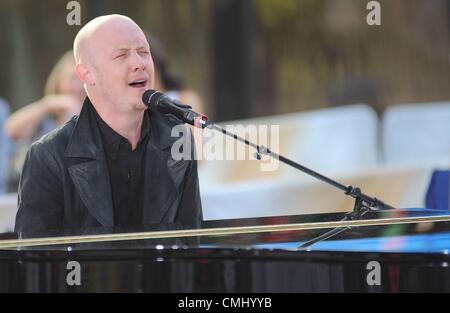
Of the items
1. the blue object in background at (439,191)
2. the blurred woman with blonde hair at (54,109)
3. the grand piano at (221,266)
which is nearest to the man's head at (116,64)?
the grand piano at (221,266)

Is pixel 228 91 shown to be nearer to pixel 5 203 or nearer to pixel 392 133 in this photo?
pixel 392 133

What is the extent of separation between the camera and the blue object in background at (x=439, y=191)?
5.41 m

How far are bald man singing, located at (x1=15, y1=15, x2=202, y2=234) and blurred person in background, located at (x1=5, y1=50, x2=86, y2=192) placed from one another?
3.06 metres

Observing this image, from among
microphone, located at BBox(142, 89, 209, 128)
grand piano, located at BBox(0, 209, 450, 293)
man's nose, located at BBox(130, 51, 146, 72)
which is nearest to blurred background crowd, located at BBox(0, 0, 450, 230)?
man's nose, located at BBox(130, 51, 146, 72)

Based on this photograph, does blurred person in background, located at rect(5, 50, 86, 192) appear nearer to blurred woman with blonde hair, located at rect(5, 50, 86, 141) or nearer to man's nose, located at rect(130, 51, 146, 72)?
blurred woman with blonde hair, located at rect(5, 50, 86, 141)

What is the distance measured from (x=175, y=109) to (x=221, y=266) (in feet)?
1.73

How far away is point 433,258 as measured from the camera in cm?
337

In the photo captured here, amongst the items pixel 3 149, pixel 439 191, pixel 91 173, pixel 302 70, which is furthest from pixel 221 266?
pixel 302 70

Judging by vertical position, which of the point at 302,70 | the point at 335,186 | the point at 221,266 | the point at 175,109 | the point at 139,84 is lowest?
the point at 221,266

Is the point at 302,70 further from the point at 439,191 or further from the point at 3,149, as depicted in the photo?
the point at 439,191

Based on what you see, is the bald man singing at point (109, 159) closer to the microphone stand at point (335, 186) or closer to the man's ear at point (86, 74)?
the man's ear at point (86, 74)

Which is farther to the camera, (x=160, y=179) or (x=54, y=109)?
(x=54, y=109)

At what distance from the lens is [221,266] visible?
3.45 metres

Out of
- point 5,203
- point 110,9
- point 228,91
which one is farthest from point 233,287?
point 228,91
